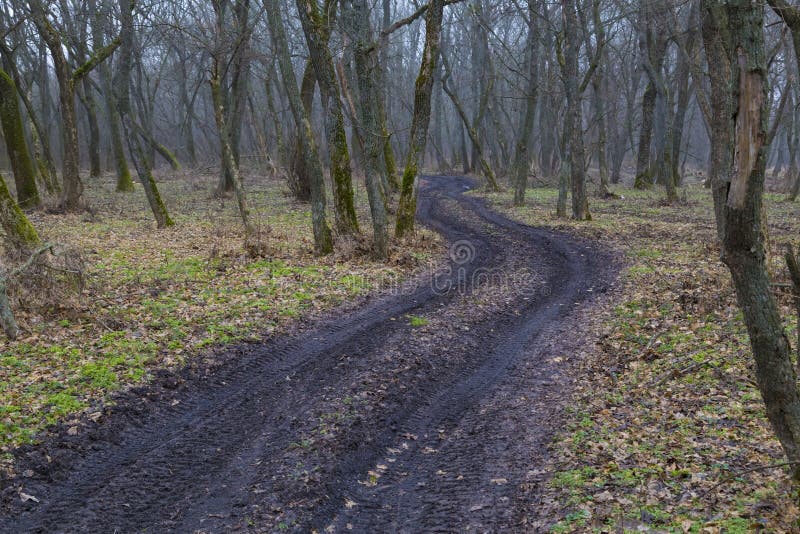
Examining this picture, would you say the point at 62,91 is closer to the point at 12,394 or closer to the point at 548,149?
the point at 12,394

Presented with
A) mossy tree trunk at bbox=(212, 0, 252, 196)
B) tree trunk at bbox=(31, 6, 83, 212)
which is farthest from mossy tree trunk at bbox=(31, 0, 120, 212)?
mossy tree trunk at bbox=(212, 0, 252, 196)

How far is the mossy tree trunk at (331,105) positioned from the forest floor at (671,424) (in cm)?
636

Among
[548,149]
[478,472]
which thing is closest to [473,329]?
[478,472]

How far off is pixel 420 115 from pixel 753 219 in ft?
35.0

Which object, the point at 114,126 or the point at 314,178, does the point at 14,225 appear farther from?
the point at 114,126

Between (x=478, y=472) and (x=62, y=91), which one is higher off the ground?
(x=62, y=91)

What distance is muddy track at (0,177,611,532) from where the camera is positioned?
491 centimetres

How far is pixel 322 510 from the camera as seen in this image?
493cm

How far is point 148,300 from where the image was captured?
31.8 feet

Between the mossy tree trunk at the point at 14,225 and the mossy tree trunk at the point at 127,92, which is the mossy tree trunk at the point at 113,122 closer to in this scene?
the mossy tree trunk at the point at 127,92

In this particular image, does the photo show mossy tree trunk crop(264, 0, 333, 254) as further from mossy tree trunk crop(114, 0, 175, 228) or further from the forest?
mossy tree trunk crop(114, 0, 175, 228)

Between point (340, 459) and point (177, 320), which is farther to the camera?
point (177, 320)

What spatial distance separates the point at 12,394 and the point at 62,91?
43.8 feet

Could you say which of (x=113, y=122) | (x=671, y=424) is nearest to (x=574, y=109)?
(x=671, y=424)
